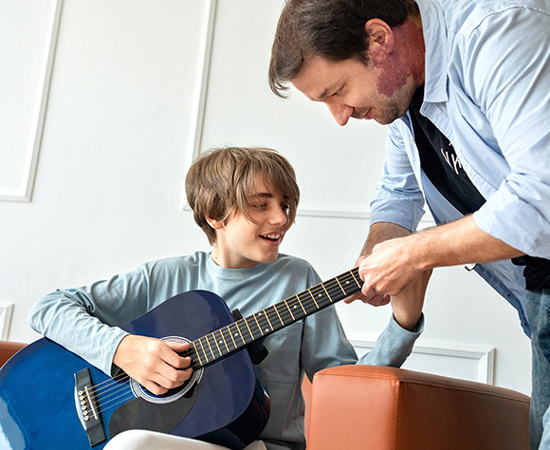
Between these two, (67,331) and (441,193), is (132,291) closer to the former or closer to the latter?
(67,331)

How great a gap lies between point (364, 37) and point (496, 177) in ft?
1.18

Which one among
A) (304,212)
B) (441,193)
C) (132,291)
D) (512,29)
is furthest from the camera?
(304,212)

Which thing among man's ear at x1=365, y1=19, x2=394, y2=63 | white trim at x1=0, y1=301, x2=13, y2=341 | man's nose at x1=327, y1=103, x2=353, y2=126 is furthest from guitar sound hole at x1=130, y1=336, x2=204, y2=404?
white trim at x1=0, y1=301, x2=13, y2=341

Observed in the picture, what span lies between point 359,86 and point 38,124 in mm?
1696

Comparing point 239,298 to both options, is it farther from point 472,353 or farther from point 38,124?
point 38,124

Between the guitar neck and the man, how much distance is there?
0.06 m

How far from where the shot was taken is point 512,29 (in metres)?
0.99

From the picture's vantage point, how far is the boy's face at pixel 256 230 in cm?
148

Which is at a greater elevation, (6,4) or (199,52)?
(6,4)

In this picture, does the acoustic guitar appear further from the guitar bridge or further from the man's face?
the man's face

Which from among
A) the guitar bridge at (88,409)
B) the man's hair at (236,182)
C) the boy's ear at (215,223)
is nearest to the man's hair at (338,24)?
the man's hair at (236,182)

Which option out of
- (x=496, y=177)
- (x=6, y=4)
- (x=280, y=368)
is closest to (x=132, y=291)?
(x=280, y=368)

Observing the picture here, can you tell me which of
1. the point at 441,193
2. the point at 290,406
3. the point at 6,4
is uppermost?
the point at 6,4

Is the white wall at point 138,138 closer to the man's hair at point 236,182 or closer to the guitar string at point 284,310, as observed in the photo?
the man's hair at point 236,182
